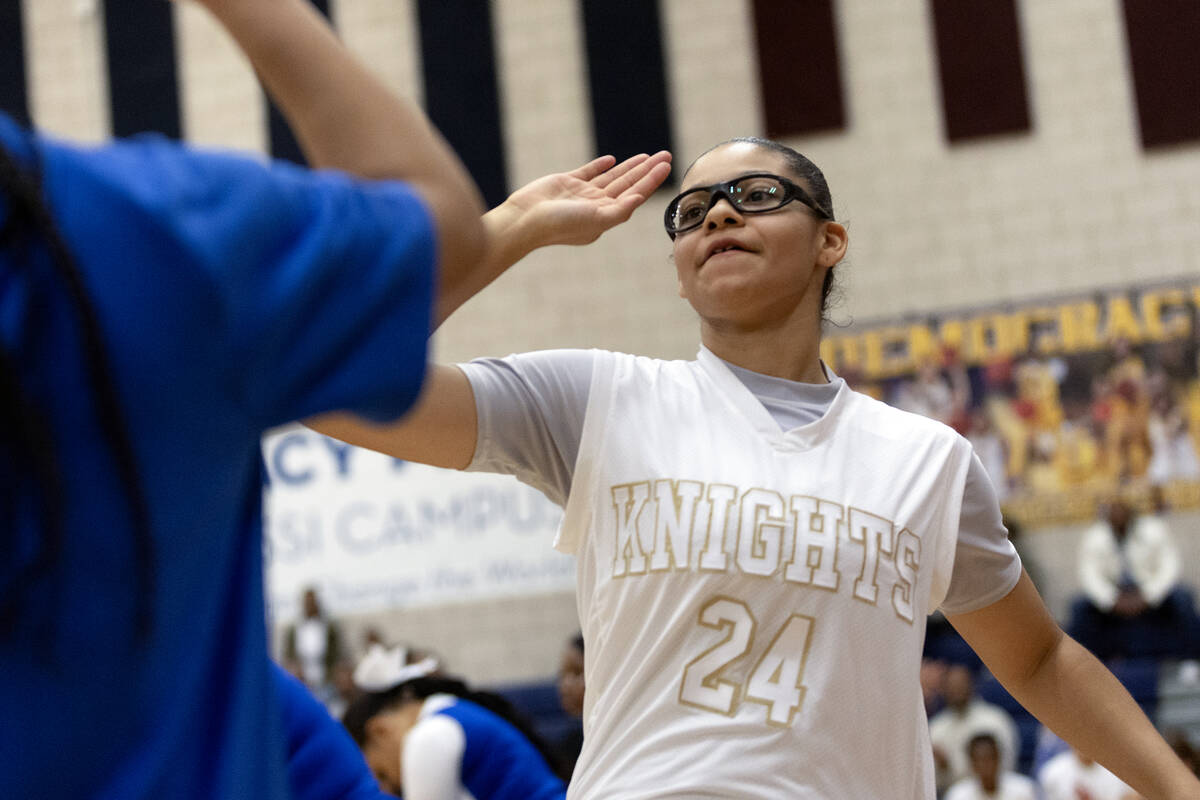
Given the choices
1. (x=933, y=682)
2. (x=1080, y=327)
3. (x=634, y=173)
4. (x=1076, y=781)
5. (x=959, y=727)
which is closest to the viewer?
(x=634, y=173)

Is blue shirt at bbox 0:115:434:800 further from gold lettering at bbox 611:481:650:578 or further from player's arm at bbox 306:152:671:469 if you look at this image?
gold lettering at bbox 611:481:650:578

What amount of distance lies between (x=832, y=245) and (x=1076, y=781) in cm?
630

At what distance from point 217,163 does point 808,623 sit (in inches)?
54.6

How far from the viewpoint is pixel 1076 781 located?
26.2ft

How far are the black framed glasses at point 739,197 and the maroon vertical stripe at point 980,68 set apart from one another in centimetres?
1013

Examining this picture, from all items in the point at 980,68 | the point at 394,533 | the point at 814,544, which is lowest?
the point at 394,533

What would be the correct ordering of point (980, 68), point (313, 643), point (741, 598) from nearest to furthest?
1. point (741, 598)
2. point (980, 68)
3. point (313, 643)

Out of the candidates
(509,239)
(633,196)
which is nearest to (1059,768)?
(633,196)

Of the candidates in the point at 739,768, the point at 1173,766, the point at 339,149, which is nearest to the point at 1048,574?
the point at 1173,766

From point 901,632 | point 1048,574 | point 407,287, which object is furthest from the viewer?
point 1048,574

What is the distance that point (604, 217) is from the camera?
1.57m

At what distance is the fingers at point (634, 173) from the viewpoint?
174cm

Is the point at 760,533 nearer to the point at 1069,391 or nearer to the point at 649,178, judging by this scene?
the point at 649,178

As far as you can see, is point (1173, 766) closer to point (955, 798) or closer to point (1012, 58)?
point (955, 798)
